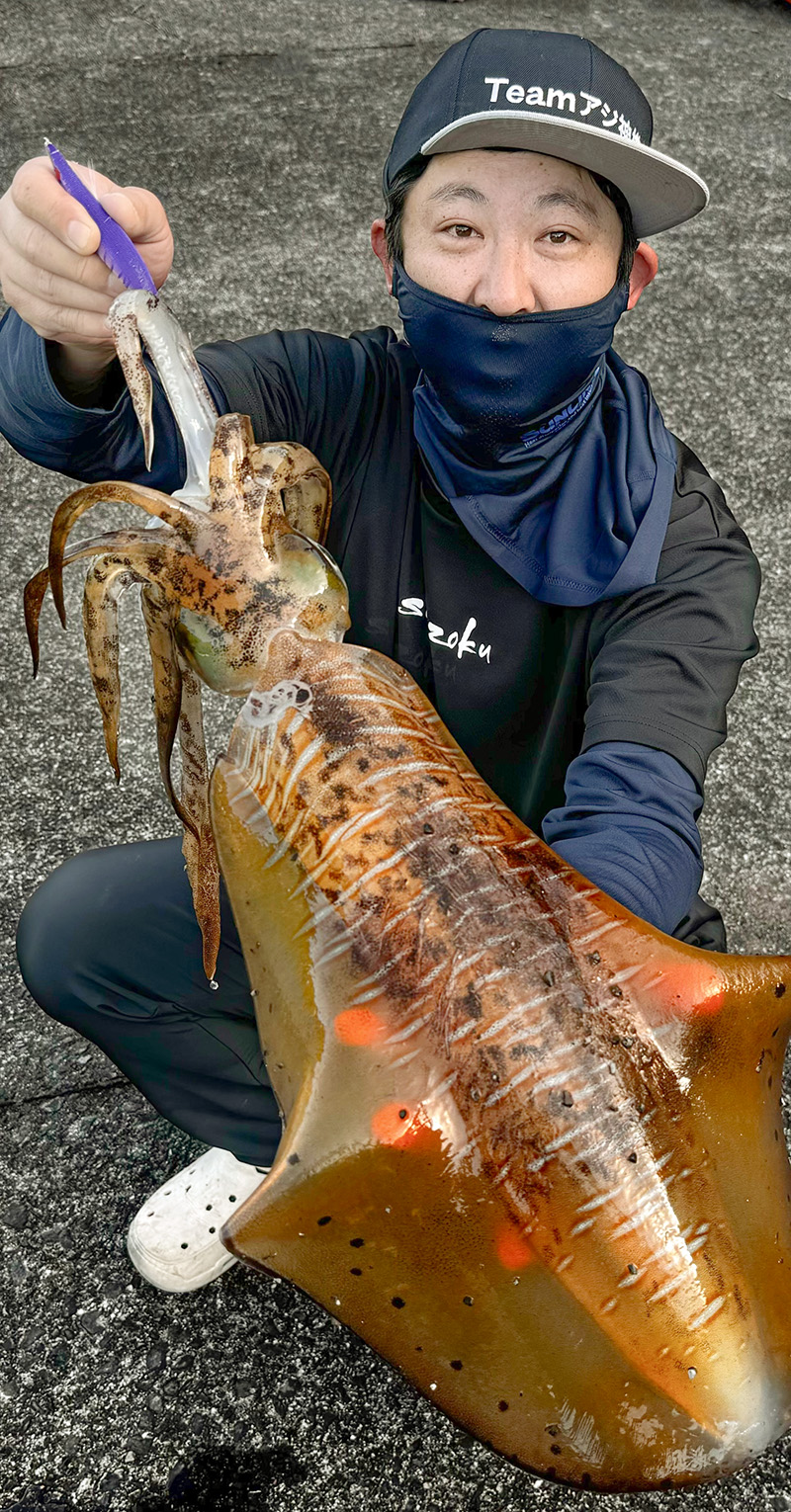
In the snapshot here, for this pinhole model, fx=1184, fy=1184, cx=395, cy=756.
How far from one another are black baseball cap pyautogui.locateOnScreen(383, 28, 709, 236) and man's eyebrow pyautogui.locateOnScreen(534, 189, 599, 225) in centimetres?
5

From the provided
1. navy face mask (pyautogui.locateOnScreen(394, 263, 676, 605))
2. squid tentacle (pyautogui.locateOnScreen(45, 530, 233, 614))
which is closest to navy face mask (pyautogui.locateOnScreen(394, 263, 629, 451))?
navy face mask (pyautogui.locateOnScreen(394, 263, 676, 605))

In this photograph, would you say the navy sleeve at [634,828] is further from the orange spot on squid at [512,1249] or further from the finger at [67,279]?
the finger at [67,279]

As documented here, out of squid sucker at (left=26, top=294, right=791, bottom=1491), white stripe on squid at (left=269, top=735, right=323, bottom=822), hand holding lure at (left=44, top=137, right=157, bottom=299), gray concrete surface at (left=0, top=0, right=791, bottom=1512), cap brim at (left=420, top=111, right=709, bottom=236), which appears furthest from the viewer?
gray concrete surface at (left=0, top=0, right=791, bottom=1512)

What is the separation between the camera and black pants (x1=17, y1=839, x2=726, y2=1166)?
87.9 inches

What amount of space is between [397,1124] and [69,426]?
4.28 ft

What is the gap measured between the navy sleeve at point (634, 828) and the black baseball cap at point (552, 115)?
92cm

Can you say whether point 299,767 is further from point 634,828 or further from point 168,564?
point 634,828

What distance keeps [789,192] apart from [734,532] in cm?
490

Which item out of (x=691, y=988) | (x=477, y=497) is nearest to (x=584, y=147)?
Answer: (x=477, y=497)

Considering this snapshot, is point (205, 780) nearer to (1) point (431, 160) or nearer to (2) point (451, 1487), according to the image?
(1) point (431, 160)

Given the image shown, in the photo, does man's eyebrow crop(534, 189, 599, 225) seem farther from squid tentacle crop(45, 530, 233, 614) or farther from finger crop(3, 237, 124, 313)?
squid tentacle crop(45, 530, 233, 614)

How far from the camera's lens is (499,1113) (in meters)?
1.22

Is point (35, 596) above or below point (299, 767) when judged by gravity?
above

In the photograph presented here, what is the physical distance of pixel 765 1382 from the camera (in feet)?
4.07
